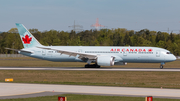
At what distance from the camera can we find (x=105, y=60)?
48750mm

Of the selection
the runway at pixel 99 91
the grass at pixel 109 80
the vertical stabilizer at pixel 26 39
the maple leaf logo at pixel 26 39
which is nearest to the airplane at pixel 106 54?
the vertical stabilizer at pixel 26 39

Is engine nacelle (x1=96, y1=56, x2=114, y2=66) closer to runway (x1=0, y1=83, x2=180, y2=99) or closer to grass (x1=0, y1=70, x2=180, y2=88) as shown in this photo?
grass (x1=0, y1=70, x2=180, y2=88)

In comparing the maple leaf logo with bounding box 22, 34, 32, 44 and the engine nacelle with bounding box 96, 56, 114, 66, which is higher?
the maple leaf logo with bounding box 22, 34, 32, 44

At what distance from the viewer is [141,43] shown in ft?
464

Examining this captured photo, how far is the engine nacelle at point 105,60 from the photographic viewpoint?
48531 mm

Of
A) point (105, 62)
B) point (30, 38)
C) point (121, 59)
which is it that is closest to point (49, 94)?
point (105, 62)

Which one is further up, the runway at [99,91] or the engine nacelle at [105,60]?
the engine nacelle at [105,60]

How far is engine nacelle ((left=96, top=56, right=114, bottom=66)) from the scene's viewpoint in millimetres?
48531

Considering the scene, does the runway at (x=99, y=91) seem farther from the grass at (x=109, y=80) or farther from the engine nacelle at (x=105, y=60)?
the engine nacelle at (x=105, y=60)

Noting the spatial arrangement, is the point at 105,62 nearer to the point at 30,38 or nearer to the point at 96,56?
the point at 96,56

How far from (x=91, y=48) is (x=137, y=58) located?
362 inches

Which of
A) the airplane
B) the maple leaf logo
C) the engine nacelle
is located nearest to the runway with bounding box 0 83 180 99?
the engine nacelle

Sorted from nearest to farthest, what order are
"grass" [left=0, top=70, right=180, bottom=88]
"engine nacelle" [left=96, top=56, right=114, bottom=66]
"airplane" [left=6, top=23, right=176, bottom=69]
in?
"grass" [left=0, top=70, right=180, bottom=88] → "engine nacelle" [left=96, top=56, right=114, bottom=66] → "airplane" [left=6, top=23, right=176, bottom=69]

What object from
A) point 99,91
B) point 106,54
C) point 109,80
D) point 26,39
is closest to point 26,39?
point 26,39
